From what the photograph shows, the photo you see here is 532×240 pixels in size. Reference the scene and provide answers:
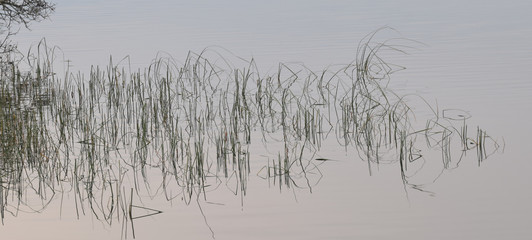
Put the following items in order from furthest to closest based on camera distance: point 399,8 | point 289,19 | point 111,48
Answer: point 399,8 < point 289,19 < point 111,48

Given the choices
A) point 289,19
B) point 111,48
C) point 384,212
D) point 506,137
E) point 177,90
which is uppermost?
point 289,19

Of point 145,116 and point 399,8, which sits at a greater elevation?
point 399,8

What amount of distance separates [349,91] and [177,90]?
2797 mm

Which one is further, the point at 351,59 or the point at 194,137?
the point at 351,59

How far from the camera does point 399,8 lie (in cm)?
4825

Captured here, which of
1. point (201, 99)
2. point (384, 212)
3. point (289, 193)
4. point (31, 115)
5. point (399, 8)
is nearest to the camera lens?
point (384, 212)

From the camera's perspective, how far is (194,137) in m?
14.5

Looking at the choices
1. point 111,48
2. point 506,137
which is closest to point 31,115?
point 506,137

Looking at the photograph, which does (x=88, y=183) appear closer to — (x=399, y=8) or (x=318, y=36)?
(x=318, y=36)

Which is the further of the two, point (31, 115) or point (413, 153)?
point (31, 115)

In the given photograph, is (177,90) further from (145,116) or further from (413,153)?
(413,153)

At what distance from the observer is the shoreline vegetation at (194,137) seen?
12312 mm

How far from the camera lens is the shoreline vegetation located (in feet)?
40.4

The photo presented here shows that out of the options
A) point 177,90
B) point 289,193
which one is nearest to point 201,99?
point 177,90
